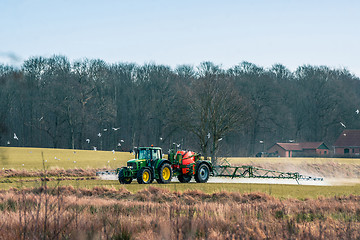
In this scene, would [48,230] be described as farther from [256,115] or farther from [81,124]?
[256,115]

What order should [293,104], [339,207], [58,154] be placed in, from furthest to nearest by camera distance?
[293,104], [58,154], [339,207]

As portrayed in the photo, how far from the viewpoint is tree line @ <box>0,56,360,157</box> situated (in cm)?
5431

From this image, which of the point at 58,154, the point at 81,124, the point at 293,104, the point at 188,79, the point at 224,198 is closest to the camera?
the point at 224,198

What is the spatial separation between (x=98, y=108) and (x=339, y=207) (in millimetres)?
61488

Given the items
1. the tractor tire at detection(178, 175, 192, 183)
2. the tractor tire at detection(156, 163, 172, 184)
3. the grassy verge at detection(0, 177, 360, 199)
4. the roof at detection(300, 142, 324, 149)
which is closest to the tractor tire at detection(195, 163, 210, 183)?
the tractor tire at detection(178, 175, 192, 183)

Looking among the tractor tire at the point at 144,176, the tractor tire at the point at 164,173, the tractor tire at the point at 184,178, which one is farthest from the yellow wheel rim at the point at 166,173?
the tractor tire at the point at 184,178

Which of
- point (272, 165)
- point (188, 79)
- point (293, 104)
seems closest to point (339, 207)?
point (272, 165)

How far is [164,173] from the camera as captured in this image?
2583cm

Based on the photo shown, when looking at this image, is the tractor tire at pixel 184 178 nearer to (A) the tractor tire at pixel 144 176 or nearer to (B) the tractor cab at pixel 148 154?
(B) the tractor cab at pixel 148 154

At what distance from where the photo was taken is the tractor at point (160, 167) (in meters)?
25.3

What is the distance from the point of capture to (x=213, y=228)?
385 inches

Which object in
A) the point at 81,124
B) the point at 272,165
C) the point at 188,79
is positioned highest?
the point at 188,79

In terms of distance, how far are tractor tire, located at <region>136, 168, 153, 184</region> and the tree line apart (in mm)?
20724

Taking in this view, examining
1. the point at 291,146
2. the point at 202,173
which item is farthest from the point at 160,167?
the point at 291,146
